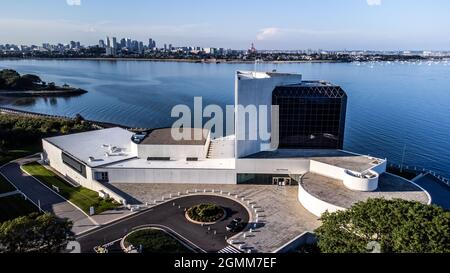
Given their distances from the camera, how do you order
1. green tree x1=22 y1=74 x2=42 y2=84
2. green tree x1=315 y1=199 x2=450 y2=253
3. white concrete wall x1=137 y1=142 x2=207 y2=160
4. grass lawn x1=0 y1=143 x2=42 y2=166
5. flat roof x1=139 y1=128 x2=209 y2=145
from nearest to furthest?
green tree x1=315 y1=199 x2=450 y2=253, white concrete wall x1=137 y1=142 x2=207 y2=160, flat roof x1=139 y1=128 x2=209 y2=145, grass lawn x1=0 y1=143 x2=42 y2=166, green tree x1=22 y1=74 x2=42 y2=84

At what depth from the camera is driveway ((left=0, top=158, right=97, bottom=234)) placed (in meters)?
35.0

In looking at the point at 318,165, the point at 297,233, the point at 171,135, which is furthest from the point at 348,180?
the point at 171,135

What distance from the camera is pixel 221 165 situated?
151 ft

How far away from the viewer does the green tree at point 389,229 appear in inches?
814

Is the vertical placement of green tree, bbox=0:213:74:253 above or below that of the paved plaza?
above

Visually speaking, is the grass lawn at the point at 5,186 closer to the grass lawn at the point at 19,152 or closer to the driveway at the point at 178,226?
the grass lawn at the point at 19,152

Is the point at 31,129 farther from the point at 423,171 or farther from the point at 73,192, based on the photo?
the point at 423,171

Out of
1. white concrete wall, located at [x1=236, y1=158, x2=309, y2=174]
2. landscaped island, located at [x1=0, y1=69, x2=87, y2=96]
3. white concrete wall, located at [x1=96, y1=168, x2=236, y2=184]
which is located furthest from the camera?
landscaped island, located at [x1=0, y1=69, x2=87, y2=96]

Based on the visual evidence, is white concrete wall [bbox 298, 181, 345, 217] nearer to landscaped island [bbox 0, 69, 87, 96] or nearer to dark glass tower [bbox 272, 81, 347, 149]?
dark glass tower [bbox 272, 81, 347, 149]

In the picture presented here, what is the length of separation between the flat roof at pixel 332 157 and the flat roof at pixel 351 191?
242 cm

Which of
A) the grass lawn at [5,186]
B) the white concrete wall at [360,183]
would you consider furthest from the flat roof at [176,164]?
the white concrete wall at [360,183]

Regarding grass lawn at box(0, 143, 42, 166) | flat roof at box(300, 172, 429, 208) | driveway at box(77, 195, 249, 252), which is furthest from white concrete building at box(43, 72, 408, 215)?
grass lawn at box(0, 143, 42, 166)

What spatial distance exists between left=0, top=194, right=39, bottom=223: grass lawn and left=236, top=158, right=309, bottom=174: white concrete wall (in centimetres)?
2565

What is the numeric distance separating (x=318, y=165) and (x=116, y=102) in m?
95.5
